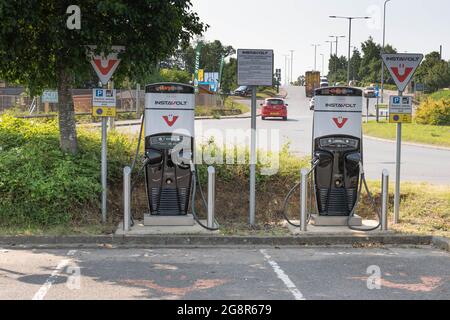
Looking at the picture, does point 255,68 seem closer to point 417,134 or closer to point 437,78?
point 417,134

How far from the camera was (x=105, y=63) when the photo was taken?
359 inches

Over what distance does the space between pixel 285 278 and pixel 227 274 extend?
2.14 ft

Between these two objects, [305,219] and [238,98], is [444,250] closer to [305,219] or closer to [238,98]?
[305,219]

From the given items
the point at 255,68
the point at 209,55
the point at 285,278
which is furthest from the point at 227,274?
the point at 209,55

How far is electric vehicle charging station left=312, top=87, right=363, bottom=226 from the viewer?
30.1 feet

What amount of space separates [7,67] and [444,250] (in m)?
7.27

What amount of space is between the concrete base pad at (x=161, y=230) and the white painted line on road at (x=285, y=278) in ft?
4.00

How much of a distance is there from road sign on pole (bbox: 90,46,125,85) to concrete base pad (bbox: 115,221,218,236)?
87.0 inches

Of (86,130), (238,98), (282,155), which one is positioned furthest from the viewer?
(238,98)

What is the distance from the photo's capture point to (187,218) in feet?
30.0

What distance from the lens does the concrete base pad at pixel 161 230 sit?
855cm

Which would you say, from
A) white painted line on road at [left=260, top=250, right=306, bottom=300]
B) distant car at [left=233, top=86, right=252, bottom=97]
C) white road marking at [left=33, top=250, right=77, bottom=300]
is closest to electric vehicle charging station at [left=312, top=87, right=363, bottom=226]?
white painted line on road at [left=260, top=250, right=306, bottom=300]

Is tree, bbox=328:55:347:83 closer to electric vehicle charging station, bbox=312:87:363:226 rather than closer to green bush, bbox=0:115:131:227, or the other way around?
electric vehicle charging station, bbox=312:87:363:226

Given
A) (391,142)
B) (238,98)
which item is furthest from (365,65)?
(391,142)
